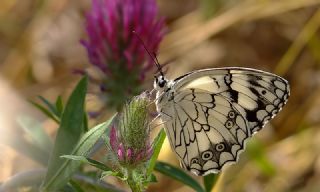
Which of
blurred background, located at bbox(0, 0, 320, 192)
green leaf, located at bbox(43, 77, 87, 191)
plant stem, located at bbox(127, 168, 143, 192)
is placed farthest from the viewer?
blurred background, located at bbox(0, 0, 320, 192)

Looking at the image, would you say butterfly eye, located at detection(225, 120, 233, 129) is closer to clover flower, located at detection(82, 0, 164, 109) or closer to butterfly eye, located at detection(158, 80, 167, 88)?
butterfly eye, located at detection(158, 80, 167, 88)

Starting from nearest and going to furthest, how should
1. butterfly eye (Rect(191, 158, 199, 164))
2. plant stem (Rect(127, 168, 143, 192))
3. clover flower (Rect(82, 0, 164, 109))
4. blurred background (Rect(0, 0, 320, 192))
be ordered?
1. plant stem (Rect(127, 168, 143, 192))
2. butterfly eye (Rect(191, 158, 199, 164))
3. clover flower (Rect(82, 0, 164, 109))
4. blurred background (Rect(0, 0, 320, 192))

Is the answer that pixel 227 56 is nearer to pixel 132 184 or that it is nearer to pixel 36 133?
pixel 36 133

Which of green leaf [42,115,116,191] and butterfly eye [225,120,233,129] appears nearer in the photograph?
green leaf [42,115,116,191]

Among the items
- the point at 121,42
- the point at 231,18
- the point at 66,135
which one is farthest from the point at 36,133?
the point at 231,18

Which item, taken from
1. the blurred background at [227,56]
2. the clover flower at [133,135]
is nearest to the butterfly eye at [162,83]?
the clover flower at [133,135]

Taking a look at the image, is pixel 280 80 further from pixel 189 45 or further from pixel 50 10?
pixel 50 10

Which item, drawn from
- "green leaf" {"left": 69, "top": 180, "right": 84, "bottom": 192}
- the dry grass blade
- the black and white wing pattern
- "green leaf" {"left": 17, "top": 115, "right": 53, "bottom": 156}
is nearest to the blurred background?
the dry grass blade
